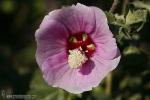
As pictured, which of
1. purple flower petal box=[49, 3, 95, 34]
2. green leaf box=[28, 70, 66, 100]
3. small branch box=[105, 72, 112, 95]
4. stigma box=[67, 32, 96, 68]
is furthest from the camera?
small branch box=[105, 72, 112, 95]

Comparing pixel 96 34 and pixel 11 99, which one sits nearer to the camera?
pixel 96 34

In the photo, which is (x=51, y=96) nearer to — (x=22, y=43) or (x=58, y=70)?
(x=58, y=70)

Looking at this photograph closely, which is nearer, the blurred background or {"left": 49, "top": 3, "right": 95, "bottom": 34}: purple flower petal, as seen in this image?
{"left": 49, "top": 3, "right": 95, "bottom": 34}: purple flower petal

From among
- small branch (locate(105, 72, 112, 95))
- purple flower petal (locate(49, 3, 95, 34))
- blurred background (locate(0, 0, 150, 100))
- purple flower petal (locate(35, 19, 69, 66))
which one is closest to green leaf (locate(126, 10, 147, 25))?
blurred background (locate(0, 0, 150, 100))

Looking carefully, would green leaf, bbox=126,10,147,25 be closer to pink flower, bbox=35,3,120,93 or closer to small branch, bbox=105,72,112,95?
pink flower, bbox=35,3,120,93

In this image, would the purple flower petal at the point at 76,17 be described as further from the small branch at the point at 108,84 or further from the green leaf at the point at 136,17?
the small branch at the point at 108,84

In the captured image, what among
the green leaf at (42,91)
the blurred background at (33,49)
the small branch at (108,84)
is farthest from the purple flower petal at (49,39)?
the small branch at (108,84)

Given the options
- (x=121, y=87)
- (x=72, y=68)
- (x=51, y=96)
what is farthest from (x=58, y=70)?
(x=121, y=87)
